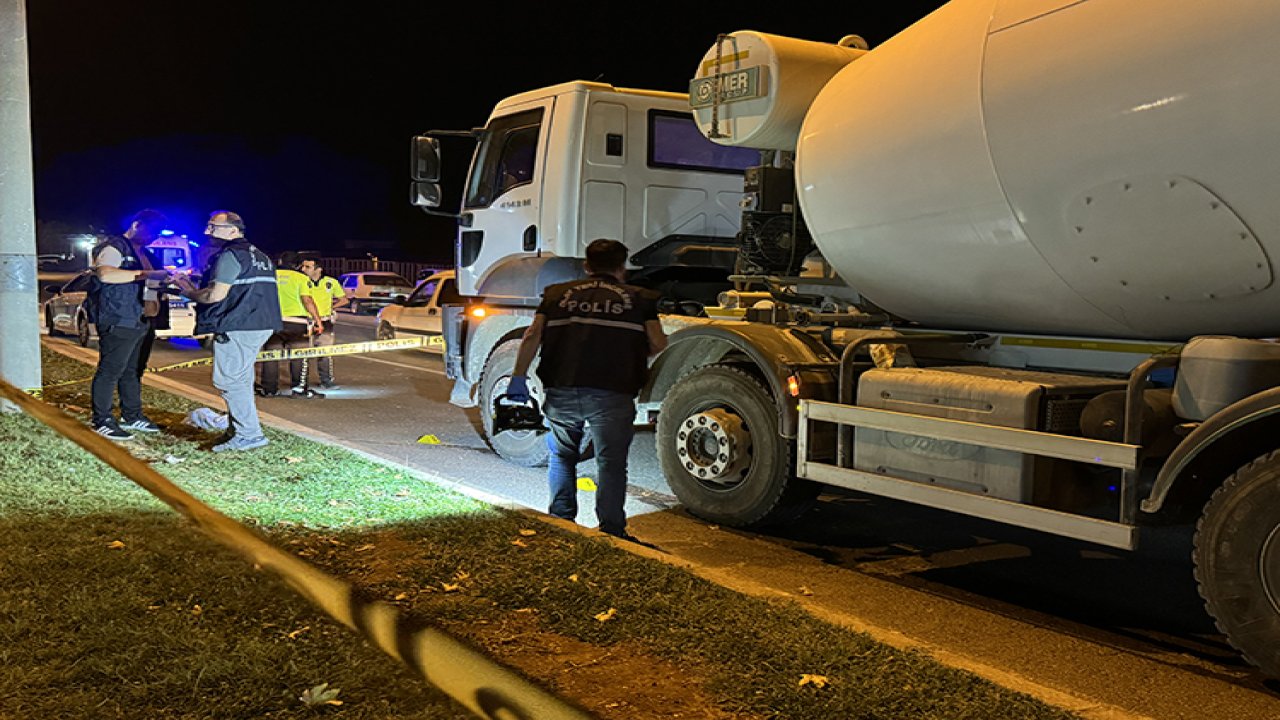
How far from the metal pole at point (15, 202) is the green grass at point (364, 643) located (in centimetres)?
366

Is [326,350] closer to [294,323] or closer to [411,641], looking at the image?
[294,323]

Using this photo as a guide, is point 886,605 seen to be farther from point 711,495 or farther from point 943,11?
point 943,11

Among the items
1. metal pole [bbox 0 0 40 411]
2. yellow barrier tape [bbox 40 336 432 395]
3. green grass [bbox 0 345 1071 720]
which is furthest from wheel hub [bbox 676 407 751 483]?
metal pole [bbox 0 0 40 411]

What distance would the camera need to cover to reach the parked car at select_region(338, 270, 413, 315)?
28.4 m

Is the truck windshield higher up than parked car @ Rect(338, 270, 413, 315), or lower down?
higher up

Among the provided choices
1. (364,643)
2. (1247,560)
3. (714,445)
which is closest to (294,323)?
(714,445)

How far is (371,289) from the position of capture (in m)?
28.9

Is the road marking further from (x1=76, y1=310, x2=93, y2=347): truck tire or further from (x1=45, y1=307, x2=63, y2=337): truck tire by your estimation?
(x1=45, y1=307, x2=63, y2=337): truck tire

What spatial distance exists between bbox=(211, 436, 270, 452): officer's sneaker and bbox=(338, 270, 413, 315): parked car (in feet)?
65.1

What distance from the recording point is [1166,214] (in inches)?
180

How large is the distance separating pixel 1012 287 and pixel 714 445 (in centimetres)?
206

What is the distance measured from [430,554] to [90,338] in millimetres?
17012

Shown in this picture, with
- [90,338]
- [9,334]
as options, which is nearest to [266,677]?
[9,334]

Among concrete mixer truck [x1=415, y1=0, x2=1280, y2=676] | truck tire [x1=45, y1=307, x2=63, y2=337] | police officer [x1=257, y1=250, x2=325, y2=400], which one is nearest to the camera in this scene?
concrete mixer truck [x1=415, y1=0, x2=1280, y2=676]
